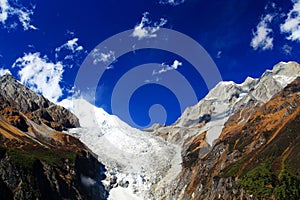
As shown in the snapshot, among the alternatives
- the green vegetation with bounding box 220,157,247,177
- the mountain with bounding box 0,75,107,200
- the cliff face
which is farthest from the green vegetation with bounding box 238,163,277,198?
the mountain with bounding box 0,75,107,200

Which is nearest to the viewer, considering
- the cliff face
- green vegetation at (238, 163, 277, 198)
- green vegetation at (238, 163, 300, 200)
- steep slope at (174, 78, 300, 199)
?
green vegetation at (238, 163, 300, 200)

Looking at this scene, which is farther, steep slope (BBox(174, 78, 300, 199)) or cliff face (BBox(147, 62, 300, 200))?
cliff face (BBox(147, 62, 300, 200))

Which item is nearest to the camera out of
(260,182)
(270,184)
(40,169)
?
(270,184)

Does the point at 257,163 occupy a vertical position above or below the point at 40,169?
above

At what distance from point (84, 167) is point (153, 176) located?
38431mm

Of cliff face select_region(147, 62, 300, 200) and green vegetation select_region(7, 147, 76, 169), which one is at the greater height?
cliff face select_region(147, 62, 300, 200)

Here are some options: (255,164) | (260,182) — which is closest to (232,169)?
(255,164)

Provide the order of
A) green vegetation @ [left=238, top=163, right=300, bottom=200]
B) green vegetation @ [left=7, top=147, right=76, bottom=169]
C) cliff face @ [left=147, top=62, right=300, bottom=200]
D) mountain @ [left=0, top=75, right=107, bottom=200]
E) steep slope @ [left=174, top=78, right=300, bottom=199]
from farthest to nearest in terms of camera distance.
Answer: green vegetation @ [left=7, top=147, right=76, bottom=169] → mountain @ [left=0, top=75, right=107, bottom=200] → cliff face @ [left=147, top=62, right=300, bottom=200] → steep slope @ [left=174, top=78, right=300, bottom=199] → green vegetation @ [left=238, top=163, right=300, bottom=200]

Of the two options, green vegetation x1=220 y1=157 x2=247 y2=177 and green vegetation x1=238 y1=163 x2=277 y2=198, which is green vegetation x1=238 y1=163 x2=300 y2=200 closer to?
green vegetation x1=238 y1=163 x2=277 y2=198

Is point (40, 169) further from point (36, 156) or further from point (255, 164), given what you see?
point (255, 164)

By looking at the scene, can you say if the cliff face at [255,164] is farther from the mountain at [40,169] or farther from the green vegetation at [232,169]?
the mountain at [40,169]

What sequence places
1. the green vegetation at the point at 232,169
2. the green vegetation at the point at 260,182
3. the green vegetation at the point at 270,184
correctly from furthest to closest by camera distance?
the green vegetation at the point at 232,169, the green vegetation at the point at 260,182, the green vegetation at the point at 270,184

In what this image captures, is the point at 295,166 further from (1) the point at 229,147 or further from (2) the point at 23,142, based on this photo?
(2) the point at 23,142

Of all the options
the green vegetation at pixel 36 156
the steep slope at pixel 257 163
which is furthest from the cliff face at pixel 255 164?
the green vegetation at pixel 36 156
